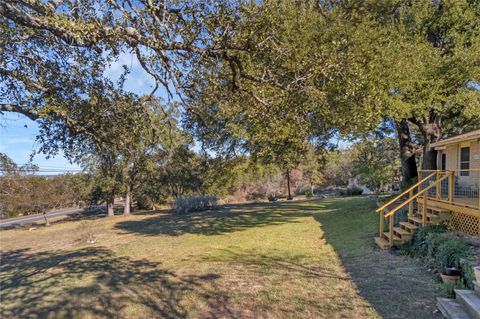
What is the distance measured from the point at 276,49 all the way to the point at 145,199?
103 feet

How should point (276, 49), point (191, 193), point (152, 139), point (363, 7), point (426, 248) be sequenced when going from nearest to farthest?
point (276, 49)
point (152, 139)
point (426, 248)
point (363, 7)
point (191, 193)

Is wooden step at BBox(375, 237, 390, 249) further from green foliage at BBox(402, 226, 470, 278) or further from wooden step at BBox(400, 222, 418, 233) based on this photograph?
wooden step at BBox(400, 222, 418, 233)

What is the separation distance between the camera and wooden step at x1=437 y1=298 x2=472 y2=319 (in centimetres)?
416

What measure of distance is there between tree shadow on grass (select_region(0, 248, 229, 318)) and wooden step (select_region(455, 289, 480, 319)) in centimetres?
329

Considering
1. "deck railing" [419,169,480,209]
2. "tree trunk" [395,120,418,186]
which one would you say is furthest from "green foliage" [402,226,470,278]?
"tree trunk" [395,120,418,186]

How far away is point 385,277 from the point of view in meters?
6.28

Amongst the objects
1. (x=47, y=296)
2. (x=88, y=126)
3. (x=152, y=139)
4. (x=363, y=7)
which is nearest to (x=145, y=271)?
(x=47, y=296)

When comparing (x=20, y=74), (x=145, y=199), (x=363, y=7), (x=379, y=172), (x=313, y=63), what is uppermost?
(x=363, y=7)

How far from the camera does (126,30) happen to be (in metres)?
3.82

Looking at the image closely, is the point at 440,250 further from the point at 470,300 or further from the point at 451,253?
the point at 470,300

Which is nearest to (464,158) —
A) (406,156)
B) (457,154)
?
(457,154)

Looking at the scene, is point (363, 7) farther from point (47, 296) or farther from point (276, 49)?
point (47, 296)

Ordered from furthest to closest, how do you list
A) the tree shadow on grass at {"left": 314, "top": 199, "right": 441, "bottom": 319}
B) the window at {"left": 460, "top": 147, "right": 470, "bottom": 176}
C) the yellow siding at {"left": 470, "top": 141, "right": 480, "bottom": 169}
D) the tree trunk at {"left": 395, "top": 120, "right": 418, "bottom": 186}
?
the tree trunk at {"left": 395, "top": 120, "right": 418, "bottom": 186} → the window at {"left": 460, "top": 147, "right": 470, "bottom": 176} → the yellow siding at {"left": 470, "top": 141, "right": 480, "bottom": 169} → the tree shadow on grass at {"left": 314, "top": 199, "right": 441, "bottom": 319}

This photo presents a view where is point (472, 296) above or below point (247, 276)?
above
